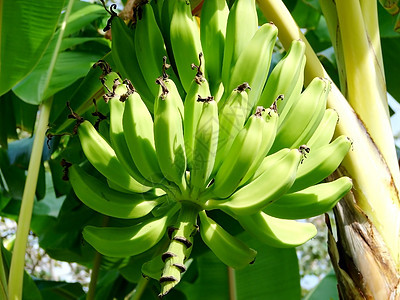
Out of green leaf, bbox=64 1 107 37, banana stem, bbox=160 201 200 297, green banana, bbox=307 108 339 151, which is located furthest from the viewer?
green leaf, bbox=64 1 107 37

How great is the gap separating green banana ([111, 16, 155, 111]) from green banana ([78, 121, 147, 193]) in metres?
0.15

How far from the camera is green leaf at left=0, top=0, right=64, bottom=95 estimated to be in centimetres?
95

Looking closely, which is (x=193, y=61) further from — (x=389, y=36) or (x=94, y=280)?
(x=389, y=36)

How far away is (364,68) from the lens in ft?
3.08

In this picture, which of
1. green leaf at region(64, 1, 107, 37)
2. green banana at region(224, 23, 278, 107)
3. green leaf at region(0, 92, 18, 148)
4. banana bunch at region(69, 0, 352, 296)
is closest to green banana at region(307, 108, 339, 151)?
banana bunch at region(69, 0, 352, 296)

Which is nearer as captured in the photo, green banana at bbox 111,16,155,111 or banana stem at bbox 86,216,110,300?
green banana at bbox 111,16,155,111

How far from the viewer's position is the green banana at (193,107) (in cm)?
70

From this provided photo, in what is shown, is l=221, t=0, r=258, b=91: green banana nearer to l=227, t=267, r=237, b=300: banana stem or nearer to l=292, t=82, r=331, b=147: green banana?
l=292, t=82, r=331, b=147: green banana

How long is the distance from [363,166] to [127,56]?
434 mm

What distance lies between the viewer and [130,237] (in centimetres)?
69

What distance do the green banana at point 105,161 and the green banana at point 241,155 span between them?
13cm

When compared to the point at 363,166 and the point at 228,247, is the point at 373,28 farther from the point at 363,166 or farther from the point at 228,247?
the point at 228,247

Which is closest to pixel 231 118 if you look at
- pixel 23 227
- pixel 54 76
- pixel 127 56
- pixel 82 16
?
pixel 127 56

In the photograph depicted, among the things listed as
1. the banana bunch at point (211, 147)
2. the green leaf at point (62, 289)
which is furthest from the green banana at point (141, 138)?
the green leaf at point (62, 289)
